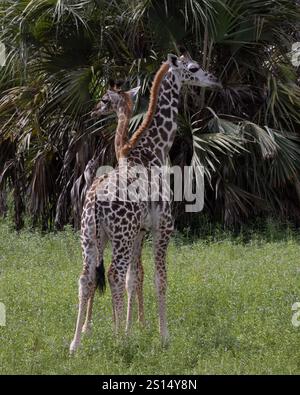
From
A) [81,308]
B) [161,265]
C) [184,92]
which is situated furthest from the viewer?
[184,92]

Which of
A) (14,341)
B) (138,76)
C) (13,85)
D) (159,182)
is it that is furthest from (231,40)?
(14,341)

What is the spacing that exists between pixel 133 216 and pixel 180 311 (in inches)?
53.1

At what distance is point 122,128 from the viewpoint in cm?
813

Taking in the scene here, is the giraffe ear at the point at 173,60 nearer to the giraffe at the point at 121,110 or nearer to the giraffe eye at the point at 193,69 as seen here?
the giraffe eye at the point at 193,69

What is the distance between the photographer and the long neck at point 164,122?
804cm

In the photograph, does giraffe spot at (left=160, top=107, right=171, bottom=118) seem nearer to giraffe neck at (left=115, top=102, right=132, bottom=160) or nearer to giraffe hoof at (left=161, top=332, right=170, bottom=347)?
giraffe neck at (left=115, top=102, right=132, bottom=160)

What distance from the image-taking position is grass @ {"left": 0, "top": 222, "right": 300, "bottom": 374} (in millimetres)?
6914

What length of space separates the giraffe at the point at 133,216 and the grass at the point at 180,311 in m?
0.27

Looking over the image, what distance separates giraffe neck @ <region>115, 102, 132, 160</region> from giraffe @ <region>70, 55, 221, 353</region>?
15 cm

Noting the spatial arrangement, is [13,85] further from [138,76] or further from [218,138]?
[218,138]

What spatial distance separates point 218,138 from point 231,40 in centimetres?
123

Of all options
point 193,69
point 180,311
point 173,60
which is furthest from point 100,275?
point 193,69

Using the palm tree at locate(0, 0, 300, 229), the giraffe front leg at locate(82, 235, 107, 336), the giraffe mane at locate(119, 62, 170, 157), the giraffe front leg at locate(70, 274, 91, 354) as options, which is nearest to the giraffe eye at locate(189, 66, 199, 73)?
the giraffe mane at locate(119, 62, 170, 157)

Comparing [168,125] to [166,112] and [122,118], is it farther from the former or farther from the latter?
[122,118]
